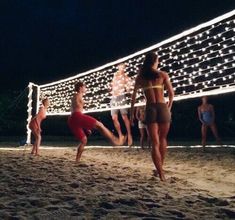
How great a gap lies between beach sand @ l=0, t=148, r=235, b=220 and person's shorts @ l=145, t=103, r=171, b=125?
2.40 ft

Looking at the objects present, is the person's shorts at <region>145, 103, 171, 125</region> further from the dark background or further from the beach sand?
the dark background

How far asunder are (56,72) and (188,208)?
77.7 ft

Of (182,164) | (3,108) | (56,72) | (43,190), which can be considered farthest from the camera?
(56,72)

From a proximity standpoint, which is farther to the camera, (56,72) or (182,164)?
(56,72)

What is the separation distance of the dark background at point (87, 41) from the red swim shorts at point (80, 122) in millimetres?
10027

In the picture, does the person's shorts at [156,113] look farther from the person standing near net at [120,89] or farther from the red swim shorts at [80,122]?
the person standing near net at [120,89]

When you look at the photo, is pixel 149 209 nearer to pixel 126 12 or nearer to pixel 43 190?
pixel 43 190

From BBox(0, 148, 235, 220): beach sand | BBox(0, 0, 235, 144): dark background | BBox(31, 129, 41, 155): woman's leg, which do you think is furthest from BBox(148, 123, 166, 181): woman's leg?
BBox(0, 0, 235, 144): dark background

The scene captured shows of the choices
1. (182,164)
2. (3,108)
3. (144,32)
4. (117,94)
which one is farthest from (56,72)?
(182,164)

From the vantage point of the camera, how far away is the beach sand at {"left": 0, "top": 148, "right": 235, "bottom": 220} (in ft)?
9.90

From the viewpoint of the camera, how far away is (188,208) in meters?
3.27

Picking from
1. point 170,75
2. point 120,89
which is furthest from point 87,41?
point 120,89

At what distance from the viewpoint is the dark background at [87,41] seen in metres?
17.9

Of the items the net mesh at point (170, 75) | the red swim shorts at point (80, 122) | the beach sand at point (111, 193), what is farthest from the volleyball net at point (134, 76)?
the beach sand at point (111, 193)
